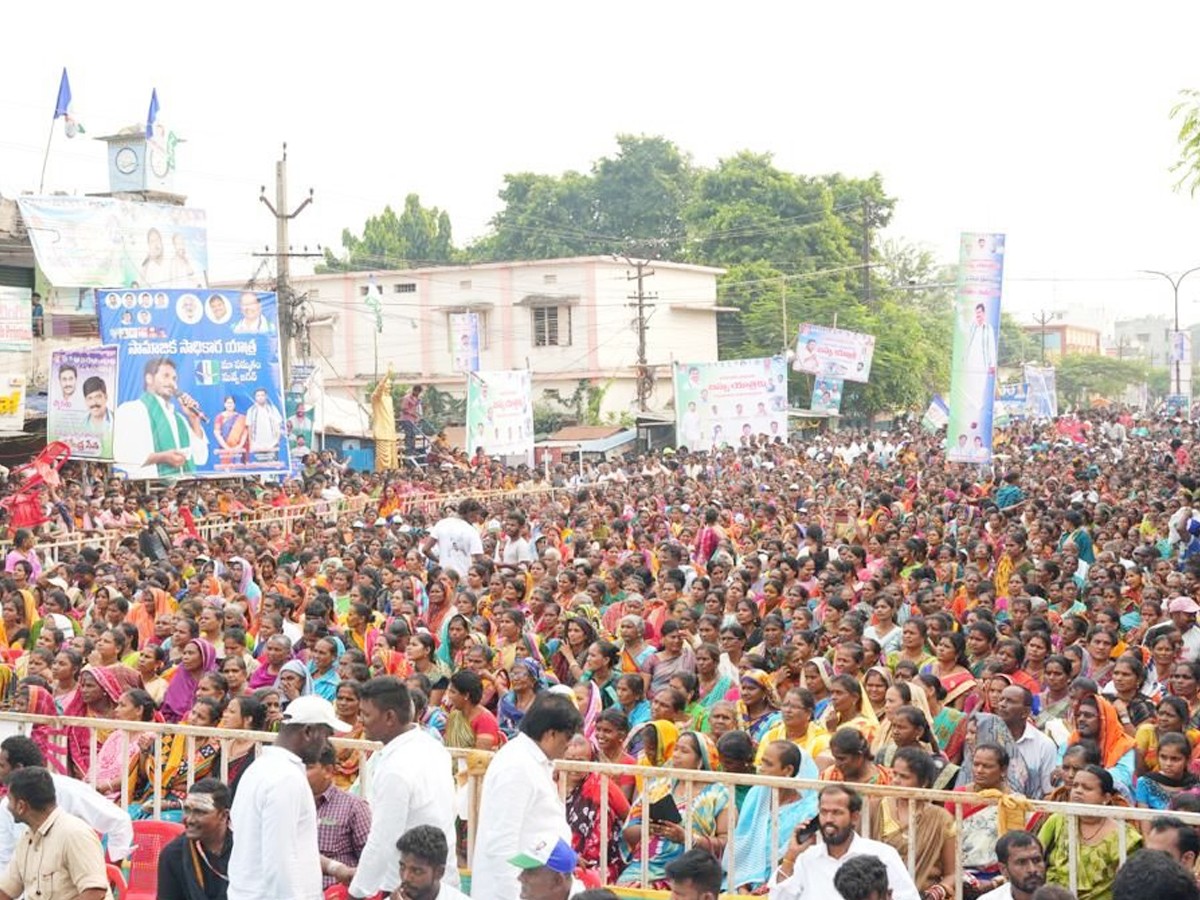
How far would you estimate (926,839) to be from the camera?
21.6 ft

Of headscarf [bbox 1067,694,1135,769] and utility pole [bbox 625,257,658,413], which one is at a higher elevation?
utility pole [bbox 625,257,658,413]

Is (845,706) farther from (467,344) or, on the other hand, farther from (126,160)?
(126,160)

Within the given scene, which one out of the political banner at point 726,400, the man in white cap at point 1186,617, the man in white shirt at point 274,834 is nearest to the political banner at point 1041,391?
the political banner at point 726,400

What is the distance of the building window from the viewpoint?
51219mm

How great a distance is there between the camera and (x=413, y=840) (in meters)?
5.63

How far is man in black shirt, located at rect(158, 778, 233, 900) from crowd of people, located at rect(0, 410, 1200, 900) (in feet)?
0.05

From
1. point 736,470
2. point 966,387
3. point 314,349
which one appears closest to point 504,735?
point 966,387

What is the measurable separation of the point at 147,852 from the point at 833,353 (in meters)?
35.6

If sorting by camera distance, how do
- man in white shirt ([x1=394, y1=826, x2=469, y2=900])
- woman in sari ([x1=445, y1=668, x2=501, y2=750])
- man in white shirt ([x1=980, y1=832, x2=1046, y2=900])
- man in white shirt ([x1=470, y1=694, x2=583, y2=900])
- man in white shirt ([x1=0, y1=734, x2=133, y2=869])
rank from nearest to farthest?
1. man in white shirt ([x1=394, y1=826, x2=469, y2=900])
2. man in white shirt ([x1=980, y1=832, x2=1046, y2=900])
3. man in white shirt ([x1=470, y1=694, x2=583, y2=900])
4. man in white shirt ([x1=0, y1=734, x2=133, y2=869])
5. woman in sari ([x1=445, y1=668, x2=501, y2=750])

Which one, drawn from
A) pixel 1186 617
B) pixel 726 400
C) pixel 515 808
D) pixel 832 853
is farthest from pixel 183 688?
pixel 726 400

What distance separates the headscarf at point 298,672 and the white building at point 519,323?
38998 millimetres

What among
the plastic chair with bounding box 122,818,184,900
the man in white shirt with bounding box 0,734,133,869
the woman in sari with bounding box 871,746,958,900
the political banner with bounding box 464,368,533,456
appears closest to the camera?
the woman in sari with bounding box 871,746,958,900

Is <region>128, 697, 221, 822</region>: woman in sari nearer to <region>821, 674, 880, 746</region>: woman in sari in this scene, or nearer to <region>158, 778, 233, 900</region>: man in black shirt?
<region>158, 778, 233, 900</region>: man in black shirt

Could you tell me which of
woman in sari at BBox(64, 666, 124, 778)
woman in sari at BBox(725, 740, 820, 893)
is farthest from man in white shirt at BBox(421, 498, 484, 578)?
woman in sari at BBox(725, 740, 820, 893)
